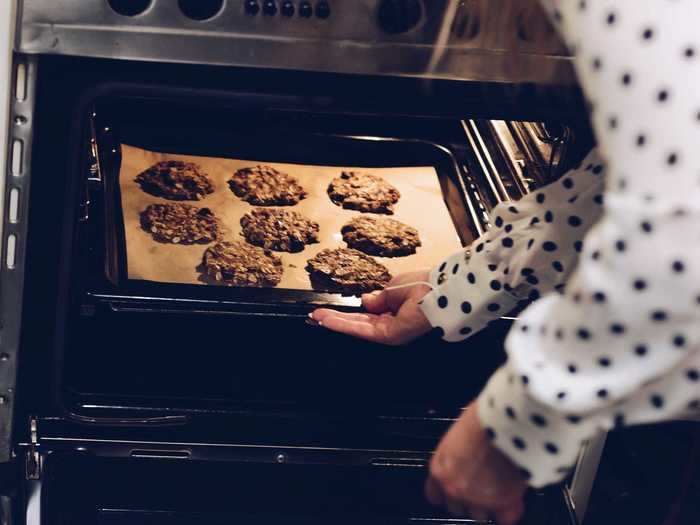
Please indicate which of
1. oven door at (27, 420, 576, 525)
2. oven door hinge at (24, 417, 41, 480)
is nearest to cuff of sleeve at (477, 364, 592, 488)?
oven door at (27, 420, 576, 525)

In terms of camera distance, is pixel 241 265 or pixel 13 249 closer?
pixel 13 249

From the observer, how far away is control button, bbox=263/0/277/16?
1146 mm

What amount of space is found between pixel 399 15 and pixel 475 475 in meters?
0.55

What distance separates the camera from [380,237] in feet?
6.01

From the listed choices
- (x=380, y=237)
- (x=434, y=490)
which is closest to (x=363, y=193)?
(x=380, y=237)

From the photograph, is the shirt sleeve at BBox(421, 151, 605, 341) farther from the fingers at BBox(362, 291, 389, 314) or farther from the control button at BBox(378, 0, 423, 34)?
the control button at BBox(378, 0, 423, 34)

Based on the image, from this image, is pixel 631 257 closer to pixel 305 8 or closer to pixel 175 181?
pixel 305 8

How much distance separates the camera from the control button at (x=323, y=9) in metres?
1.15

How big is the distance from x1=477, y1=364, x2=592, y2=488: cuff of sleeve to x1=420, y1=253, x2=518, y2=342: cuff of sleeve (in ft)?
1.00

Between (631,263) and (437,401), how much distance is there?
81 centimetres

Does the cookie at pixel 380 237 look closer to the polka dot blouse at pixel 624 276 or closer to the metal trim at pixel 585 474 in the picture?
the metal trim at pixel 585 474

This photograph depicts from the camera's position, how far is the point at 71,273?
4.29ft

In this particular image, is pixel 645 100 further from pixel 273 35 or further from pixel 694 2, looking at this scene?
pixel 273 35

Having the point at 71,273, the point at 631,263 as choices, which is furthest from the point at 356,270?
the point at 631,263
